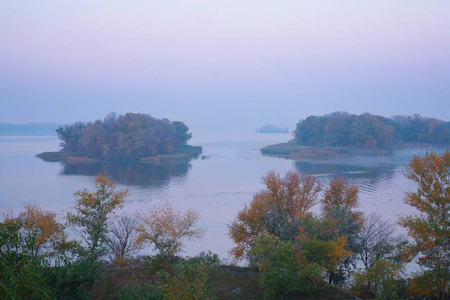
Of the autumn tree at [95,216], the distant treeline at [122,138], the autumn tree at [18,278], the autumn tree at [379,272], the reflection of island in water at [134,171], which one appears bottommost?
the autumn tree at [379,272]

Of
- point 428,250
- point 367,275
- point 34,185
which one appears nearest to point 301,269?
point 367,275

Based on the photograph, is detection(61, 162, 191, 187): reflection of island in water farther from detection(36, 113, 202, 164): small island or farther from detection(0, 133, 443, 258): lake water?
detection(36, 113, 202, 164): small island

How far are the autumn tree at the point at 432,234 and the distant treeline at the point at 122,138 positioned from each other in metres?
72.7

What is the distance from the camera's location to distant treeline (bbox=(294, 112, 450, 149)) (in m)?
95.5

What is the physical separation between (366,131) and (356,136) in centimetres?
326

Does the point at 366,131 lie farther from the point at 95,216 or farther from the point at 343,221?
the point at 95,216

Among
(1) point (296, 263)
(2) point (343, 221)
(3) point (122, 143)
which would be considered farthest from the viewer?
(3) point (122, 143)

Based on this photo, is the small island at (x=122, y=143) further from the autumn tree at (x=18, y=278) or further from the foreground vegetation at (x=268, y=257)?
the autumn tree at (x=18, y=278)

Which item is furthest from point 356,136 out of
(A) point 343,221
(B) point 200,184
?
(A) point 343,221

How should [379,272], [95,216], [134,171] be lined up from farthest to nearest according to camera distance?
[134,171], [95,216], [379,272]

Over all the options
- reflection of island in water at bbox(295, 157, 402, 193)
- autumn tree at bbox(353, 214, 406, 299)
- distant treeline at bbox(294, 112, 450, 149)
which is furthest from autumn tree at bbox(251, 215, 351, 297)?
distant treeline at bbox(294, 112, 450, 149)

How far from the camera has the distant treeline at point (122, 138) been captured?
86.3 meters

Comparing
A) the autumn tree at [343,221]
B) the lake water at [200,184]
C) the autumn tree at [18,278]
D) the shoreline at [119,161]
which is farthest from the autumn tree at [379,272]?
the shoreline at [119,161]

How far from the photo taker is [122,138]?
87.5 m
